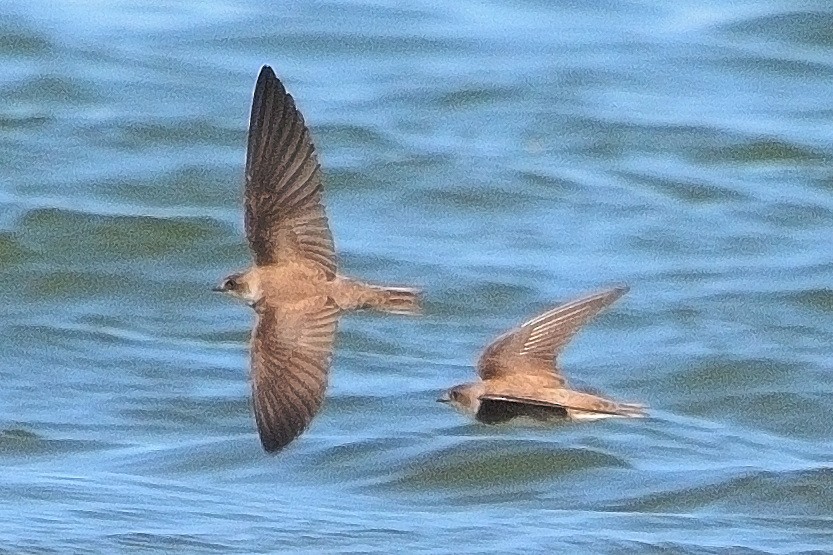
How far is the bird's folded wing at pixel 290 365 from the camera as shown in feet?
20.0

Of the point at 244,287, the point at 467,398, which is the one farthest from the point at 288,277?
the point at 467,398

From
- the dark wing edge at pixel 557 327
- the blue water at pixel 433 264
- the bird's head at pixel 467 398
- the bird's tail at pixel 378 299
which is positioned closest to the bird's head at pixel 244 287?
the bird's tail at pixel 378 299

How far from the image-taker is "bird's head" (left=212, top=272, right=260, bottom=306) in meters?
6.81

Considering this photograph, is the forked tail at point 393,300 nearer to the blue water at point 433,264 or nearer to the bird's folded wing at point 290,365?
the bird's folded wing at point 290,365

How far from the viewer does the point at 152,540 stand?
8234 mm

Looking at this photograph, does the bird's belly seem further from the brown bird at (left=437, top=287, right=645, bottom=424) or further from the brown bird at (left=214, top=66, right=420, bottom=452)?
the brown bird at (left=214, top=66, right=420, bottom=452)

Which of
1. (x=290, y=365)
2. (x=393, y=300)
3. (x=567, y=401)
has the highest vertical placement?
(x=393, y=300)

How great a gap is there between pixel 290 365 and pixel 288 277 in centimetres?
48

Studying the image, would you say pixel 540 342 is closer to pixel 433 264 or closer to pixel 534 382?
pixel 534 382

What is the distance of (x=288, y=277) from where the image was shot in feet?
22.3

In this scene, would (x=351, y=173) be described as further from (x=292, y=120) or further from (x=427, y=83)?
(x=292, y=120)

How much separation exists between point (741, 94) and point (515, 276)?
3.49 m

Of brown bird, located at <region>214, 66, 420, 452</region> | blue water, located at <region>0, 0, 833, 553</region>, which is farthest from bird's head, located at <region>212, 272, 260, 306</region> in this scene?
blue water, located at <region>0, 0, 833, 553</region>

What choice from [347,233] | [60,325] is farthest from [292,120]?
[347,233]
